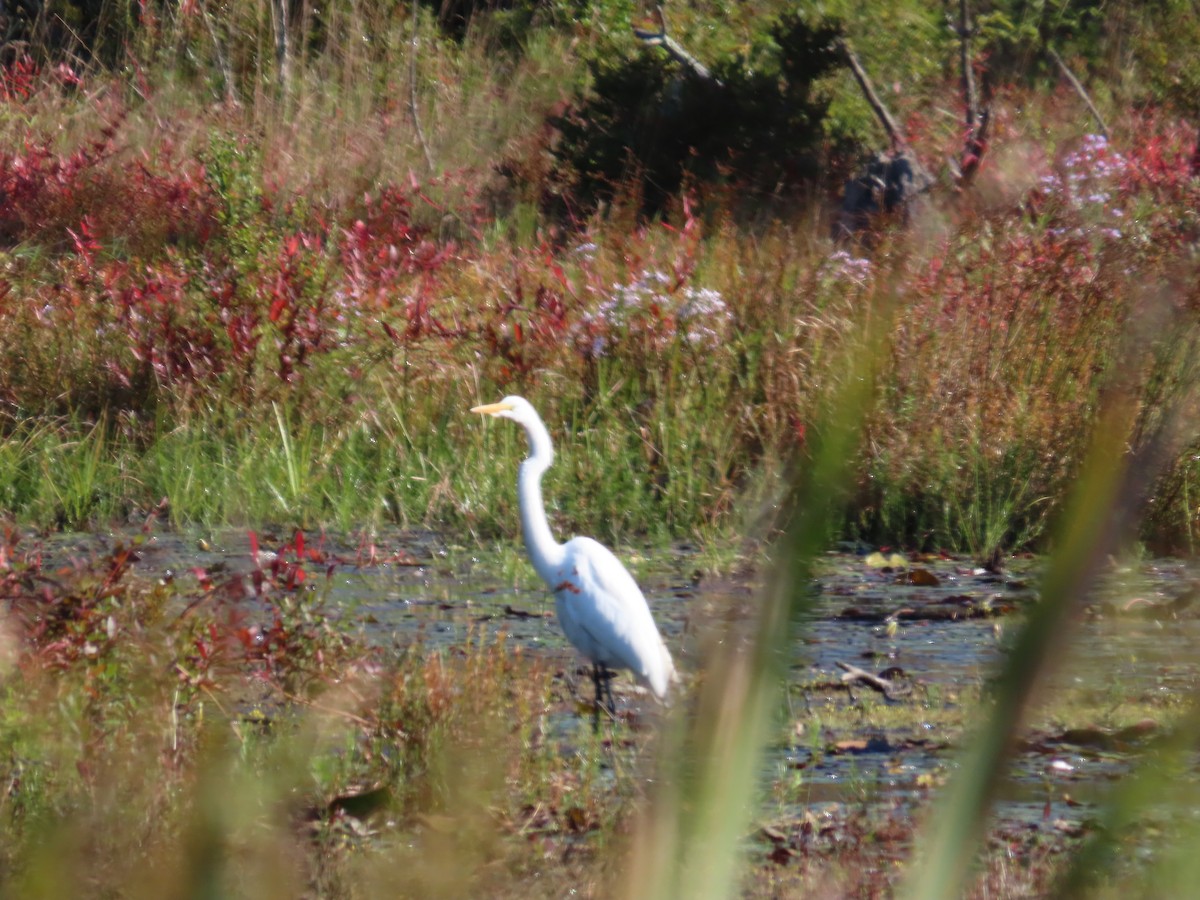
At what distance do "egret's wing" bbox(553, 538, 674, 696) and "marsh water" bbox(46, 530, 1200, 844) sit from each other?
0.09 metres

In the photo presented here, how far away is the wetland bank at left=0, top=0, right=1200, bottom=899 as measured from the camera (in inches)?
39.6

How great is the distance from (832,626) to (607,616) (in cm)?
115

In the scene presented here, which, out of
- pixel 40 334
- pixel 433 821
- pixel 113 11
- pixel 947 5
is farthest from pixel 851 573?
pixel 113 11

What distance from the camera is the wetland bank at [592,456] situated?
1.01 metres

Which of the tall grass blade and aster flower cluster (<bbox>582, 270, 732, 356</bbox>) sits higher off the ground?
the tall grass blade

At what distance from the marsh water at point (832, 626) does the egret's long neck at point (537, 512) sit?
9.9 inches

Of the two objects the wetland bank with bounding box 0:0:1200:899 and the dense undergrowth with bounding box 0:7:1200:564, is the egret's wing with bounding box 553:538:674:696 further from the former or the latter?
the dense undergrowth with bounding box 0:7:1200:564

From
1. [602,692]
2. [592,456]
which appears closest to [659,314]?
[592,456]

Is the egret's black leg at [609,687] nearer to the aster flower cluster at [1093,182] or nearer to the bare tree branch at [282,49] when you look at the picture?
the aster flower cluster at [1093,182]

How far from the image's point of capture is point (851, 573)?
5438 millimetres

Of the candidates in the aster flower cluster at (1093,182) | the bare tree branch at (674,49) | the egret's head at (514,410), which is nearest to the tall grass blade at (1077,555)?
the egret's head at (514,410)

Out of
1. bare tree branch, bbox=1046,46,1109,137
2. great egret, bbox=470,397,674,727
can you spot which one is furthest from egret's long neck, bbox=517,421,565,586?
bare tree branch, bbox=1046,46,1109,137

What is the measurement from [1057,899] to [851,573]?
453 cm

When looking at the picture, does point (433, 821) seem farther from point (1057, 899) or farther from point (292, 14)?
point (292, 14)
